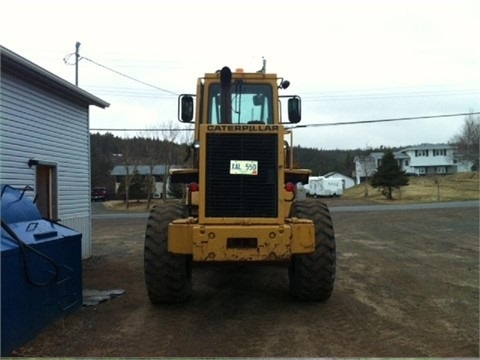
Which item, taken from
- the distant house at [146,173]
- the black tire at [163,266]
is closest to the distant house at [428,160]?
the distant house at [146,173]

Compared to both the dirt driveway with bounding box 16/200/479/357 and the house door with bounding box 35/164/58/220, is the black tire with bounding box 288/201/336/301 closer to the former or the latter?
the dirt driveway with bounding box 16/200/479/357

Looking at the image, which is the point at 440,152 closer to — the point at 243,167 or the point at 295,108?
the point at 295,108

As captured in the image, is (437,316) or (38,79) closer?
(437,316)

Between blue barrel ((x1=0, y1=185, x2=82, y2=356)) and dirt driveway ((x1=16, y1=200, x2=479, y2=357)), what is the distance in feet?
0.62

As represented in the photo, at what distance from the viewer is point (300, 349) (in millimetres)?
5320

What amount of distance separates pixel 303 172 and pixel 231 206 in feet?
4.92

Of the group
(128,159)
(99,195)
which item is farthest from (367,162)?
(128,159)

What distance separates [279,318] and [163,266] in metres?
1.61

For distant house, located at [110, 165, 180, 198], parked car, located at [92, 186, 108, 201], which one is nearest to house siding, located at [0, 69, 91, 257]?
distant house, located at [110, 165, 180, 198]

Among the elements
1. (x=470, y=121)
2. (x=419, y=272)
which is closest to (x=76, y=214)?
(x=419, y=272)

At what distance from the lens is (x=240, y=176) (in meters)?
6.82

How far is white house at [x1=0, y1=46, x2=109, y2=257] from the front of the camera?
9570 mm

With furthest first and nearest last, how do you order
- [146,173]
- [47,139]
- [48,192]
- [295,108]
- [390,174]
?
[146,173]
[390,174]
[48,192]
[47,139]
[295,108]

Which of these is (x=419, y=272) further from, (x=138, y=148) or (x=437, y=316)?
(x=138, y=148)
